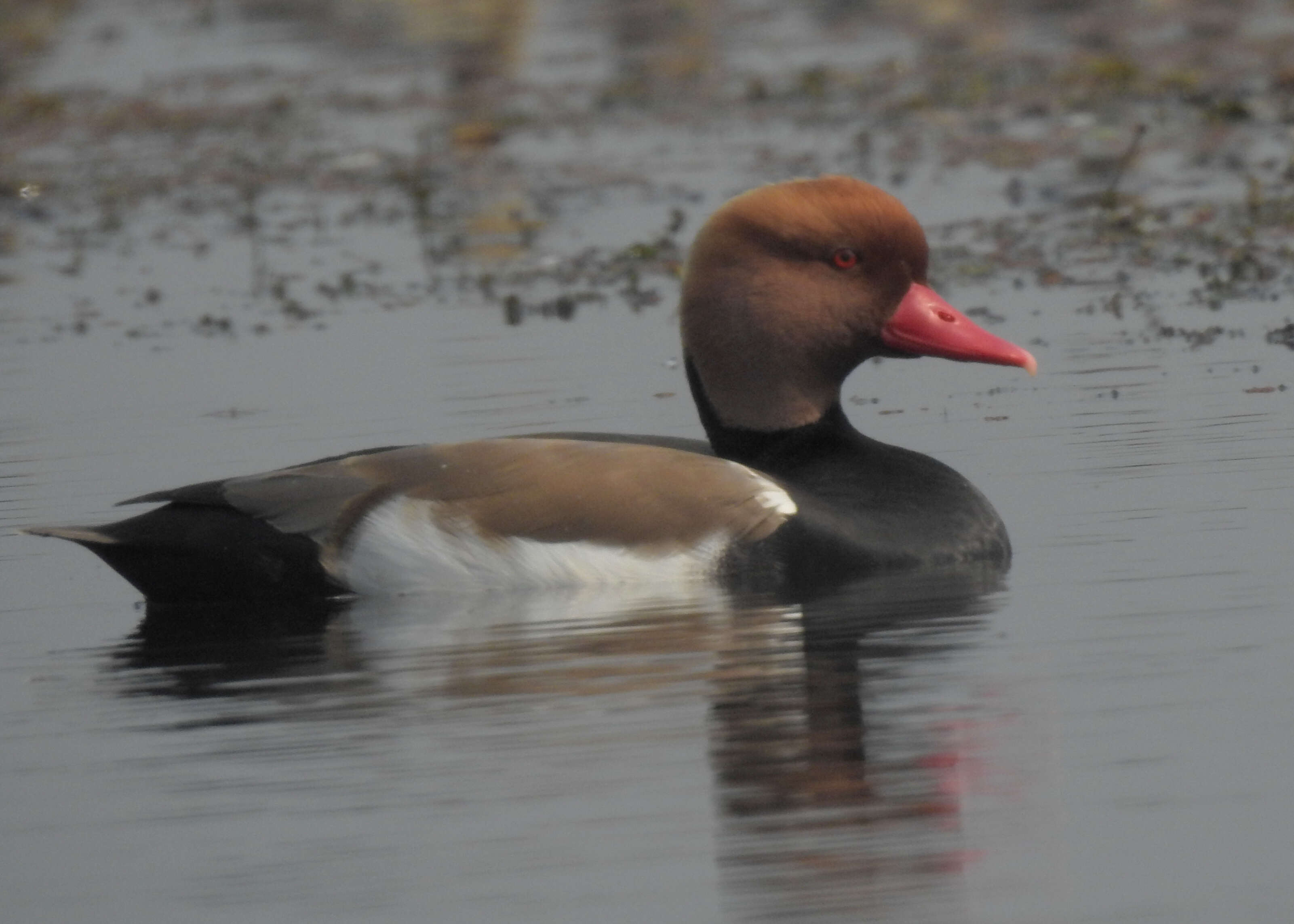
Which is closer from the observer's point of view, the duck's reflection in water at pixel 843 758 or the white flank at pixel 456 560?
the duck's reflection in water at pixel 843 758

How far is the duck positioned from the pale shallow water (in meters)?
0.14

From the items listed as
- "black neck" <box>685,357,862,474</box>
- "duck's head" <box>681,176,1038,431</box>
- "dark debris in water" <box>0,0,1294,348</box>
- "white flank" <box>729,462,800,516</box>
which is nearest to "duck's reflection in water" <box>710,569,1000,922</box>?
"white flank" <box>729,462,800,516</box>

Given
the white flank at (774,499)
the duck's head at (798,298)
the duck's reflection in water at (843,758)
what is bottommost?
the duck's reflection in water at (843,758)

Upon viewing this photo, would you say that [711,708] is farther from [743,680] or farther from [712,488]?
[712,488]

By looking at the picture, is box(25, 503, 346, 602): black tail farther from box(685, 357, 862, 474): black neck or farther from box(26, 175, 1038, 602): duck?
box(685, 357, 862, 474): black neck

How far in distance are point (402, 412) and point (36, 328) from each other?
3469 millimetres

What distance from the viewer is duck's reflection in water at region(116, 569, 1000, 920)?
414cm

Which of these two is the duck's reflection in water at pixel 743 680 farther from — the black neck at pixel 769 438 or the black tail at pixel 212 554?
the black neck at pixel 769 438

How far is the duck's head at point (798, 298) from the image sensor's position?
22.5 feet

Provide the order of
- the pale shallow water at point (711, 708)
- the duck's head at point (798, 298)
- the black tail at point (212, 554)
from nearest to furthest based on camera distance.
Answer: the pale shallow water at point (711, 708) < the black tail at point (212, 554) < the duck's head at point (798, 298)

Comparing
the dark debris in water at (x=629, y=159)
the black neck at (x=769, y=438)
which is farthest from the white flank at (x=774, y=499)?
the dark debris in water at (x=629, y=159)

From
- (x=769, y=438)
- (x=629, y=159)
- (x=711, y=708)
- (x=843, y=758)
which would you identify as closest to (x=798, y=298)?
(x=769, y=438)

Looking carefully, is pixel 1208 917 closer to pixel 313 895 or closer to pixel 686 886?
pixel 686 886

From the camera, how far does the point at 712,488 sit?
6410 mm
